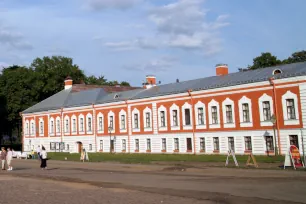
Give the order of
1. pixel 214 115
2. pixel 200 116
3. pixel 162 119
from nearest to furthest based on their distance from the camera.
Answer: pixel 214 115
pixel 200 116
pixel 162 119

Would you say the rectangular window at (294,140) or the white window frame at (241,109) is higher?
Answer: the white window frame at (241,109)

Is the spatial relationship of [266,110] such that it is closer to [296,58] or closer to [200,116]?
[200,116]

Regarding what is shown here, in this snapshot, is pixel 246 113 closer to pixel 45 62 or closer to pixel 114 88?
pixel 114 88

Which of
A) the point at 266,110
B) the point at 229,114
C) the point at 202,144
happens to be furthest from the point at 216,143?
the point at 266,110

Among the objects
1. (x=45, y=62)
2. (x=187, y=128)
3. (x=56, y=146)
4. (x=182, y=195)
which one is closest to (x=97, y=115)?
(x=56, y=146)

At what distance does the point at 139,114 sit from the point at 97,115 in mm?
8449

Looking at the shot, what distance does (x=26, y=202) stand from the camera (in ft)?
43.6

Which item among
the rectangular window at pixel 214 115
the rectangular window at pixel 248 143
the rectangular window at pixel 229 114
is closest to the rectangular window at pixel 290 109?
the rectangular window at pixel 248 143

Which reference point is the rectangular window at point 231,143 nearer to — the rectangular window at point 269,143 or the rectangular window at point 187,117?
the rectangular window at point 269,143

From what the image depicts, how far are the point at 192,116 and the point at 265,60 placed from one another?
1088 inches

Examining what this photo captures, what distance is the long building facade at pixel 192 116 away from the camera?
121 feet

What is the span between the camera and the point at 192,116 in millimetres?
44688

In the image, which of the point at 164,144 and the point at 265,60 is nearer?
the point at 164,144

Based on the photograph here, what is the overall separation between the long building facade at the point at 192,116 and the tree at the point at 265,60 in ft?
60.1
